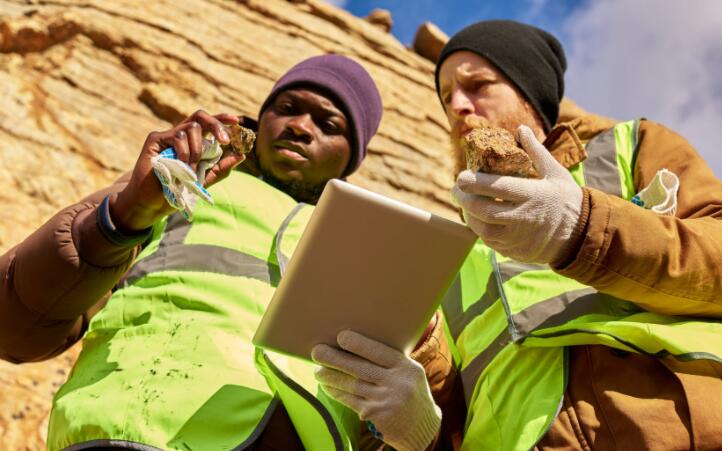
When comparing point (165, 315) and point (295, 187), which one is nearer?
point (165, 315)

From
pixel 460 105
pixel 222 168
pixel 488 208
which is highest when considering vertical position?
pixel 488 208

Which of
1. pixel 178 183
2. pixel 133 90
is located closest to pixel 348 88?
pixel 178 183

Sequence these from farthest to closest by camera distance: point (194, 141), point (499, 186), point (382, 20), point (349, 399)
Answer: point (382, 20) < point (194, 141) < point (349, 399) < point (499, 186)

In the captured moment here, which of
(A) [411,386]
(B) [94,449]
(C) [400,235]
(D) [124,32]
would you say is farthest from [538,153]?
(D) [124,32]

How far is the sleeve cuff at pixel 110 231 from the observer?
1.76 m

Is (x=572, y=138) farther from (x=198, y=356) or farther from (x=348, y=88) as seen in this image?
(x=198, y=356)

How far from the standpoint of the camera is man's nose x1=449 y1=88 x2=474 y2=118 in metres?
2.49

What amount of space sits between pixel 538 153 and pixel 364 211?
38 cm

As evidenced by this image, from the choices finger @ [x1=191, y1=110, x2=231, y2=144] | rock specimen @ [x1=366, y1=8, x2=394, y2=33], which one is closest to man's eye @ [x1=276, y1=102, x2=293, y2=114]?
finger @ [x1=191, y1=110, x2=231, y2=144]

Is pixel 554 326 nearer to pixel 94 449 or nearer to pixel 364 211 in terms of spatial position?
pixel 364 211

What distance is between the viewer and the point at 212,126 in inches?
70.8

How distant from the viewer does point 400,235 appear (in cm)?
151

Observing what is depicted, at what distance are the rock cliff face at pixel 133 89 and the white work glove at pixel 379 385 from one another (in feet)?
5.86

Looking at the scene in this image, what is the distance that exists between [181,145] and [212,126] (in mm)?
102
